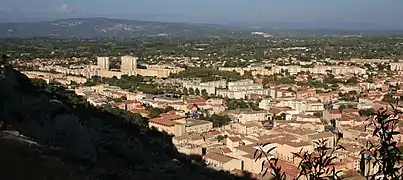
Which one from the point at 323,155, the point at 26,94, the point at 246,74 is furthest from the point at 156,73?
the point at 323,155

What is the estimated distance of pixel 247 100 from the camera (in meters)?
32.4

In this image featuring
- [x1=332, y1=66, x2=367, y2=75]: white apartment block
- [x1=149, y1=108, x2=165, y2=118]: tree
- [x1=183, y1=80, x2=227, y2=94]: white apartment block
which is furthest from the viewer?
[x1=332, y1=66, x2=367, y2=75]: white apartment block

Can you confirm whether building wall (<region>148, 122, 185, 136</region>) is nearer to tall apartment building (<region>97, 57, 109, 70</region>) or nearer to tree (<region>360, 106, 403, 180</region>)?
tree (<region>360, 106, 403, 180</region>)

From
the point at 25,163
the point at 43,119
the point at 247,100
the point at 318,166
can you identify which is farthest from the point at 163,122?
the point at 318,166

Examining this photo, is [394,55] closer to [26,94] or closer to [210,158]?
[210,158]

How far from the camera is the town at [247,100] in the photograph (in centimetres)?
1752

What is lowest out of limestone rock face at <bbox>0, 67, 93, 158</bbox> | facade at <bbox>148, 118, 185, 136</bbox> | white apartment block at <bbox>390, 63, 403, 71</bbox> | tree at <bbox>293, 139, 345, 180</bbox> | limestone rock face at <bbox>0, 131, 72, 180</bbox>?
facade at <bbox>148, 118, 185, 136</bbox>

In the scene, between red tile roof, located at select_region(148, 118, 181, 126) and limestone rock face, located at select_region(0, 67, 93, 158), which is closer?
limestone rock face, located at select_region(0, 67, 93, 158)

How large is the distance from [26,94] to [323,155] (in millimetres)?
8954

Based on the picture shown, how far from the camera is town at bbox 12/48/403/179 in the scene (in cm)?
1752

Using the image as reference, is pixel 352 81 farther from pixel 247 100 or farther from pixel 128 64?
pixel 128 64

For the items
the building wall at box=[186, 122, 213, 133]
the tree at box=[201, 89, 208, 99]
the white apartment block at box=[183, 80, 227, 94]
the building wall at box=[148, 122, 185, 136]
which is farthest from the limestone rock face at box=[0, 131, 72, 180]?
the white apartment block at box=[183, 80, 227, 94]

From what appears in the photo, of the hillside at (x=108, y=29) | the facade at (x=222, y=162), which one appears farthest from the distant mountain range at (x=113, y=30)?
the facade at (x=222, y=162)

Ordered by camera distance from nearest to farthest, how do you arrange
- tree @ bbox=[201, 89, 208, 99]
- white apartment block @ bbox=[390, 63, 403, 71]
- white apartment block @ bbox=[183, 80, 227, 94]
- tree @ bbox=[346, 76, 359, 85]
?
tree @ bbox=[201, 89, 208, 99]
white apartment block @ bbox=[183, 80, 227, 94]
tree @ bbox=[346, 76, 359, 85]
white apartment block @ bbox=[390, 63, 403, 71]
